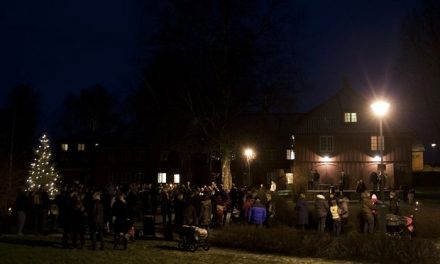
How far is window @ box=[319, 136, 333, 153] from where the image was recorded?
52.5 m

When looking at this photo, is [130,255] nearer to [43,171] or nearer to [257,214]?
[257,214]

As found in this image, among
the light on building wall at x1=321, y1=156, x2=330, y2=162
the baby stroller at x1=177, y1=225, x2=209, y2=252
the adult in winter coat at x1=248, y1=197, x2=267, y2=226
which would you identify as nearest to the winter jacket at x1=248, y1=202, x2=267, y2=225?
the adult in winter coat at x1=248, y1=197, x2=267, y2=226

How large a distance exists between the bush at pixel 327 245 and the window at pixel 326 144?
3296 cm

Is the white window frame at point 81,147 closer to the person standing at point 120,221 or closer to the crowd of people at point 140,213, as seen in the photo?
the crowd of people at point 140,213

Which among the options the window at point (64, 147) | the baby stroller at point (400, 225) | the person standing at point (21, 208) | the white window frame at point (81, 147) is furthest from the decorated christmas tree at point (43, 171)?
the window at point (64, 147)

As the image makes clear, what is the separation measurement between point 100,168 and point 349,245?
56.7 m

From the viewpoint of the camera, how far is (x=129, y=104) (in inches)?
1427

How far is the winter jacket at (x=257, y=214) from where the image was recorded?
71.0 feet

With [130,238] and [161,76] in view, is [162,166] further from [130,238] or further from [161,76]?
[130,238]

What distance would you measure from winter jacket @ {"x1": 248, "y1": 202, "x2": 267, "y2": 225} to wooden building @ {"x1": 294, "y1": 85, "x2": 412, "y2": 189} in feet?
92.6

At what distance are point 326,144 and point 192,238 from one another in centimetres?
3577

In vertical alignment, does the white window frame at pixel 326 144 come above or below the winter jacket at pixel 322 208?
above

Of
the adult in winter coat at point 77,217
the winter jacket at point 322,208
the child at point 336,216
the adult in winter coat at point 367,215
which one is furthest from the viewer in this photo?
the winter jacket at point 322,208

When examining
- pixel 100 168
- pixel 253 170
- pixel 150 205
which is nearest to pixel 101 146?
pixel 100 168
